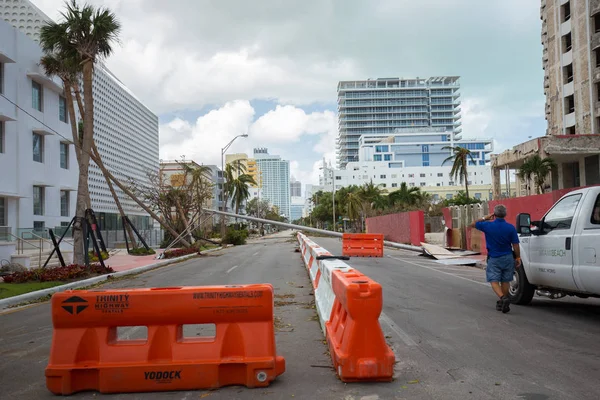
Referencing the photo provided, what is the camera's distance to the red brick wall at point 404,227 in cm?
3425

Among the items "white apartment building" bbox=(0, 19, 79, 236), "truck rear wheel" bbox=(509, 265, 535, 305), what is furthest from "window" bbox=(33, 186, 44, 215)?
"truck rear wheel" bbox=(509, 265, 535, 305)

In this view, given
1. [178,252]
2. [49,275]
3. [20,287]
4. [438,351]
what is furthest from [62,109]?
[438,351]

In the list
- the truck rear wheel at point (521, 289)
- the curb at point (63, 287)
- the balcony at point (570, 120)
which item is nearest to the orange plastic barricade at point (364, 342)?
the truck rear wheel at point (521, 289)

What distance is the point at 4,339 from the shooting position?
8.20 m

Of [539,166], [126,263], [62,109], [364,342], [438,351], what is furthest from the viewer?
[539,166]

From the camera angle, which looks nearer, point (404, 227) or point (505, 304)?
point (505, 304)

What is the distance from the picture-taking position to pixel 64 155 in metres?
34.4

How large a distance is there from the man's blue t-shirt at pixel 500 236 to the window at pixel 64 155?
3119cm

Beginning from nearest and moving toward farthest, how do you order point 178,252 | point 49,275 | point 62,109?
point 49,275
point 178,252
point 62,109

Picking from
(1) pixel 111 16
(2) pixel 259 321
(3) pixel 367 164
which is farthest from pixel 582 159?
(3) pixel 367 164

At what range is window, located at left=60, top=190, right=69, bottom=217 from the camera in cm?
3381

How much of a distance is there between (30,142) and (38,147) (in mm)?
1503

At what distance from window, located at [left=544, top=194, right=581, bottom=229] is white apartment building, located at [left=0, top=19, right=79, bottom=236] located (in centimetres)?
2309

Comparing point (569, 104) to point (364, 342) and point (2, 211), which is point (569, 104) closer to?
point (2, 211)
